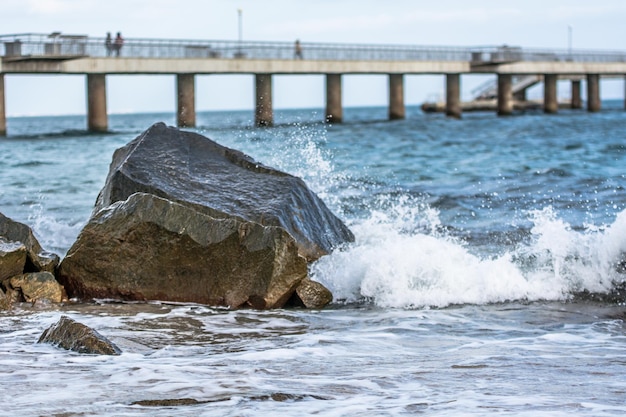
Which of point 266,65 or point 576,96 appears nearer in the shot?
point 266,65

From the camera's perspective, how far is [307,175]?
16.4m

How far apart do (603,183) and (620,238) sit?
7.82 meters

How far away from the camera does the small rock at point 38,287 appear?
8.50 meters

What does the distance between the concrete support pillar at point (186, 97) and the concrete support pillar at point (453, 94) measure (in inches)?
701

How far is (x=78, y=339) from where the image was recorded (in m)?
6.53

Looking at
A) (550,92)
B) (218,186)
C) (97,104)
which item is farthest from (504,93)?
(218,186)

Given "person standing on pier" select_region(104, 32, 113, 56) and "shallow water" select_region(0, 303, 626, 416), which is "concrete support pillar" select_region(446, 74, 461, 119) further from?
"shallow water" select_region(0, 303, 626, 416)

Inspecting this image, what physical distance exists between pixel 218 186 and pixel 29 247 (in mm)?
1835

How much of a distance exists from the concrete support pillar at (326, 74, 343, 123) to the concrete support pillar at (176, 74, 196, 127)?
795 cm

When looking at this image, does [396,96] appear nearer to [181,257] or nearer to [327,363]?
[181,257]

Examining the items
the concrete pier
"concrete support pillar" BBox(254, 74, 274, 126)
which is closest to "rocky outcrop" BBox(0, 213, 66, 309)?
the concrete pier

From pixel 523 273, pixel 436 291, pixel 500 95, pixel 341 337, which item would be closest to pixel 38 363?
pixel 341 337

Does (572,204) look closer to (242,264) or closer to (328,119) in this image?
(242,264)

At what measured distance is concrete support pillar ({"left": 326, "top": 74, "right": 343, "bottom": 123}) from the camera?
51031mm
